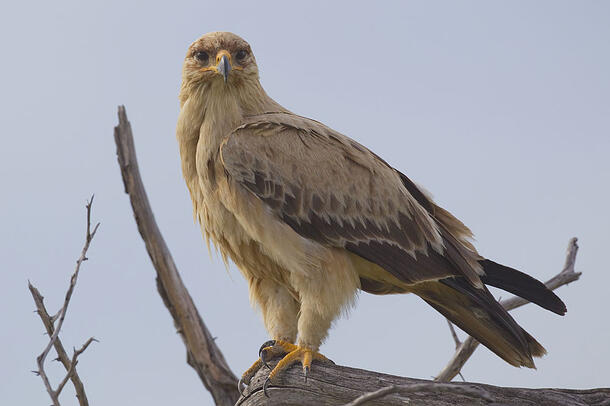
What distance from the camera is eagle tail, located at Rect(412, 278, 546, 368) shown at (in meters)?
4.62

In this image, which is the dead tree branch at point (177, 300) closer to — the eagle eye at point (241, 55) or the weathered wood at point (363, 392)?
the eagle eye at point (241, 55)

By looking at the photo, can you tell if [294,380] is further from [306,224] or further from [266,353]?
[306,224]

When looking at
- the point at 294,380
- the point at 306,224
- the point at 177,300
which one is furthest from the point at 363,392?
the point at 177,300

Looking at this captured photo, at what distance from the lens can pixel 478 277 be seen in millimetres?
4684

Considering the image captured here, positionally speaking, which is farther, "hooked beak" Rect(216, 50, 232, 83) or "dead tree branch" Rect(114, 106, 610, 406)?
"hooked beak" Rect(216, 50, 232, 83)

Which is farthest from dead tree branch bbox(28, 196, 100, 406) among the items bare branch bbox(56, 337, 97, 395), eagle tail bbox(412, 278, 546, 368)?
eagle tail bbox(412, 278, 546, 368)

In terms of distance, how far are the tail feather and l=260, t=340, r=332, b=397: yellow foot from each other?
125 cm

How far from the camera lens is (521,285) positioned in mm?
4801

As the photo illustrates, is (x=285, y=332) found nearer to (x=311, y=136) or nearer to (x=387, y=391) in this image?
(x=311, y=136)

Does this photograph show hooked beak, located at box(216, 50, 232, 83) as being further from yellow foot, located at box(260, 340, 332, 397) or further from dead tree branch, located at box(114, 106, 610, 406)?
dead tree branch, located at box(114, 106, 610, 406)

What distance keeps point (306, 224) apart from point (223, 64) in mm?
1060

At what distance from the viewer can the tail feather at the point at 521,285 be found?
4.74 metres

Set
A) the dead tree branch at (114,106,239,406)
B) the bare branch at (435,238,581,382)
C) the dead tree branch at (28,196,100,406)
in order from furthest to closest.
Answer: the dead tree branch at (114,106,239,406), the bare branch at (435,238,581,382), the dead tree branch at (28,196,100,406)

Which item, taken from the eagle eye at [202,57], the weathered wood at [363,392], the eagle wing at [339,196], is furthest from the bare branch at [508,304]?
the eagle eye at [202,57]
